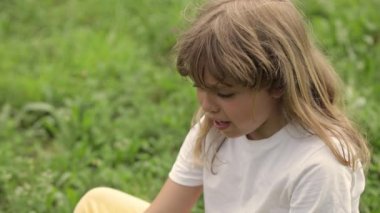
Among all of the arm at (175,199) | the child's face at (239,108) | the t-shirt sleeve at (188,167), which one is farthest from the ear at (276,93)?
the arm at (175,199)

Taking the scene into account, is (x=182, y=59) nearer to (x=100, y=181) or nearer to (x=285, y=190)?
(x=285, y=190)

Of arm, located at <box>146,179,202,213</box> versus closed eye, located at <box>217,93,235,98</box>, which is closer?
closed eye, located at <box>217,93,235,98</box>

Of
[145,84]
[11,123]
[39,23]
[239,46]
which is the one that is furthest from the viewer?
[39,23]

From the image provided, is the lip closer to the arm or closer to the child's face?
the child's face

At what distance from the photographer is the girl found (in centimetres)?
197

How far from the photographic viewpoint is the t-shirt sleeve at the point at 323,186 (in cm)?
200

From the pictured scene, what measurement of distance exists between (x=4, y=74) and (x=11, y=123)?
0.53 meters

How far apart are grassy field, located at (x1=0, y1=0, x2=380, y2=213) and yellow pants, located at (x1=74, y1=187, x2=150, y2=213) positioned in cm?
55

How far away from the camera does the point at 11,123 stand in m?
3.97

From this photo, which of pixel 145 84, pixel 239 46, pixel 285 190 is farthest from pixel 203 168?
pixel 145 84

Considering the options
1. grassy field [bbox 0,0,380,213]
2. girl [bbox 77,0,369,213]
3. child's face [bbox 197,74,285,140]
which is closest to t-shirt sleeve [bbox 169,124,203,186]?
girl [bbox 77,0,369,213]

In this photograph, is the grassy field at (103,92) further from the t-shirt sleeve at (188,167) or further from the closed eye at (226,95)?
the closed eye at (226,95)

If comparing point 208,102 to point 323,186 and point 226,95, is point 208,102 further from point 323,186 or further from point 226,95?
point 323,186

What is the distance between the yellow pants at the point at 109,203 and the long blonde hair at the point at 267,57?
2.76 feet
